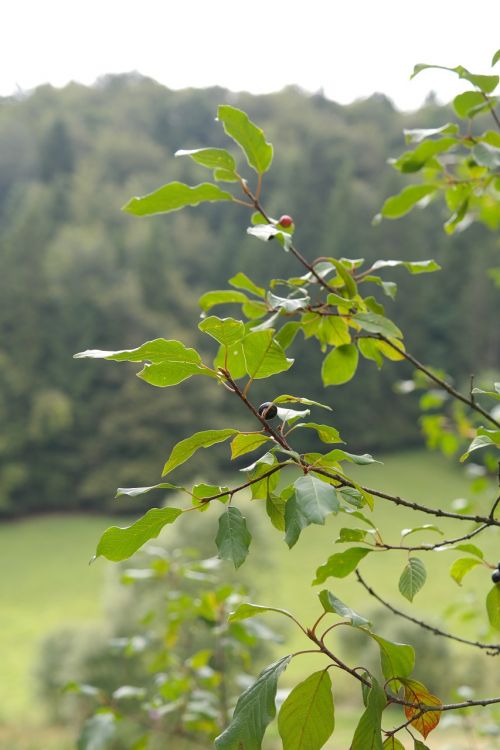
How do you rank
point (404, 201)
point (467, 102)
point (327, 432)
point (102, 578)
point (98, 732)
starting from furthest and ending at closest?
point (102, 578) < point (98, 732) < point (404, 201) < point (467, 102) < point (327, 432)

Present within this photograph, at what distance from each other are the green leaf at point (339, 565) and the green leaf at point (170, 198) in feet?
0.98

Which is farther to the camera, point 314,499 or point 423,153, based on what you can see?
point 423,153

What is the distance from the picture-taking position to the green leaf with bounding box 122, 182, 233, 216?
2.08 ft

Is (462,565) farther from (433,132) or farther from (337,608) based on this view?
(433,132)

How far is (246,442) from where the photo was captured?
1.87 feet

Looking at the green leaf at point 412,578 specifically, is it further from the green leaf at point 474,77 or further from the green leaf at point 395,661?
the green leaf at point 474,77

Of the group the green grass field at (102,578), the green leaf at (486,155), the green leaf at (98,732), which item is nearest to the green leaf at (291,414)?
the green leaf at (486,155)

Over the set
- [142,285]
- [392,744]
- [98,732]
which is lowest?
[142,285]

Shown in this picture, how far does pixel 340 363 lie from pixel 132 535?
12.4 inches

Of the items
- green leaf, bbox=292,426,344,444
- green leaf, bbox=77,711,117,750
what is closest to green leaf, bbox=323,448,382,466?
green leaf, bbox=292,426,344,444

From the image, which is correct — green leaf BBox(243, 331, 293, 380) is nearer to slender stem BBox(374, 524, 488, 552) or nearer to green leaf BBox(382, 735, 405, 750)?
slender stem BBox(374, 524, 488, 552)

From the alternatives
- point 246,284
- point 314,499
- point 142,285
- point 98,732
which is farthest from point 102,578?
point 314,499

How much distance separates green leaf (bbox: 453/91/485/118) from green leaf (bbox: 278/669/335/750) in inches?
22.3

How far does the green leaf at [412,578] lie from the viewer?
2.04 ft
